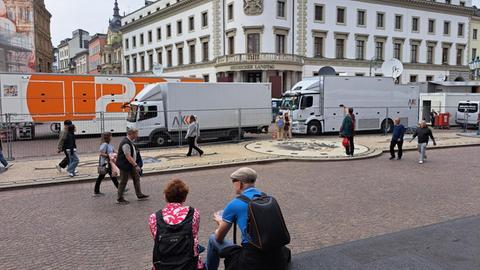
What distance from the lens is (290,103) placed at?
76.4ft

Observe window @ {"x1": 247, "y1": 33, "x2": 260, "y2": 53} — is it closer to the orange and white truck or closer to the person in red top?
the orange and white truck

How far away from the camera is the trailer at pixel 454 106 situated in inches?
1093

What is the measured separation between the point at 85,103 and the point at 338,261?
20789 mm

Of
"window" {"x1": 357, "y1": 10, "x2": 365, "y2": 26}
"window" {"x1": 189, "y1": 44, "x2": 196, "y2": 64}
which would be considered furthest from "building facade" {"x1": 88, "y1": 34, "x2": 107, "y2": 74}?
"window" {"x1": 357, "y1": 10, "x2": 365, "y2": 26}

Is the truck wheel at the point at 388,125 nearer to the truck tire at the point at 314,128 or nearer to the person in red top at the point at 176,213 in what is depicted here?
the truck tire at the point at 314,128

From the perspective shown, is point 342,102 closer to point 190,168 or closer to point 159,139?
point 159,139

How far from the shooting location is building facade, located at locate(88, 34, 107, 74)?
98287 mm

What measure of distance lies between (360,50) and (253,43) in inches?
635

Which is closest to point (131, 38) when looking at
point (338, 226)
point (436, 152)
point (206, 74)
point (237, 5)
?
point (206, 74)

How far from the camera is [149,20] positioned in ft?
209

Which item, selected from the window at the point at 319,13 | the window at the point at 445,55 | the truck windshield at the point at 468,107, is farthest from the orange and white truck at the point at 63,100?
the window at the point at 445,55

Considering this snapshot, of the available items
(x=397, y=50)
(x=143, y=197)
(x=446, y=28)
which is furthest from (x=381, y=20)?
(x=143, y=197)

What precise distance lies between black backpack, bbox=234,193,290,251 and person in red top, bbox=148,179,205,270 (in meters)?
0.55

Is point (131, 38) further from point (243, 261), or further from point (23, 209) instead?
point (243, 261)
